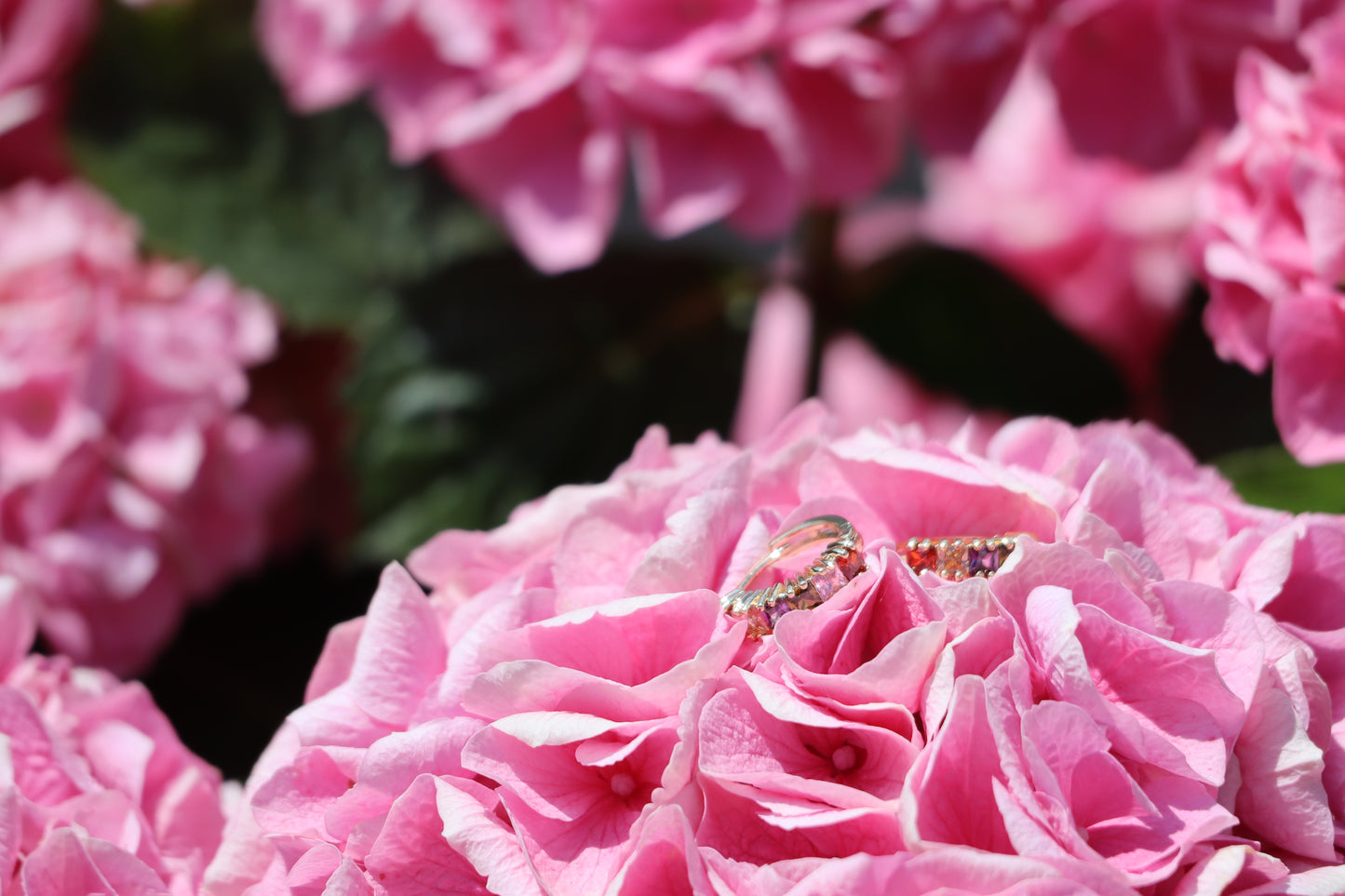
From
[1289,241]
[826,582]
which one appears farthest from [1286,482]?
[826,582]

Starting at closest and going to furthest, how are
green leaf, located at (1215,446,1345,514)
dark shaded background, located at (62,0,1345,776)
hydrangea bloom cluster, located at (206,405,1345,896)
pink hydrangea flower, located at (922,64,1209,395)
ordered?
1. hydrangea bloom cluster, located at (206,405,1345,896)
2. green leaf, located at (1215,446,1345,514)
3. dark shaded background, located at (62,0,1345,776)
4. pink hydrangea flower, located at (922,64,1209,395)

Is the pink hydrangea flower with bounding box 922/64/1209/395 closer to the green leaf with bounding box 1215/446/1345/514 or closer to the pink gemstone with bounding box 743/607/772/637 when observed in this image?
the green leaf with bounding box 1215/446/1345/514

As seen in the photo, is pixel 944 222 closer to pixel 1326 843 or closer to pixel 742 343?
pixel 742 343

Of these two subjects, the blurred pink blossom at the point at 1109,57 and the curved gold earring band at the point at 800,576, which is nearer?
the curved gold earring band at the point at 800,576

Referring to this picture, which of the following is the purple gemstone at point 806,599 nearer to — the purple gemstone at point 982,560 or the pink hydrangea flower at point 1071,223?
the purple gemstone at point 982,560

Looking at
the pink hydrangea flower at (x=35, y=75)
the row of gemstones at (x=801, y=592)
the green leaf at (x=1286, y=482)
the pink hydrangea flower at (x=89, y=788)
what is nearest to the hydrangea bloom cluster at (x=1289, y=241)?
the green leaf at (x=1286, y=482)

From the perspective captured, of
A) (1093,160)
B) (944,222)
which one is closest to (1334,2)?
(1093,160)

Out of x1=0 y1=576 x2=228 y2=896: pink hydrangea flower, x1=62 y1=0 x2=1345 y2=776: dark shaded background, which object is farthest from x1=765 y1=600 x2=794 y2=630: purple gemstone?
→ x1=62 y1=0 x2=1345 y2=776: dark shaded background
